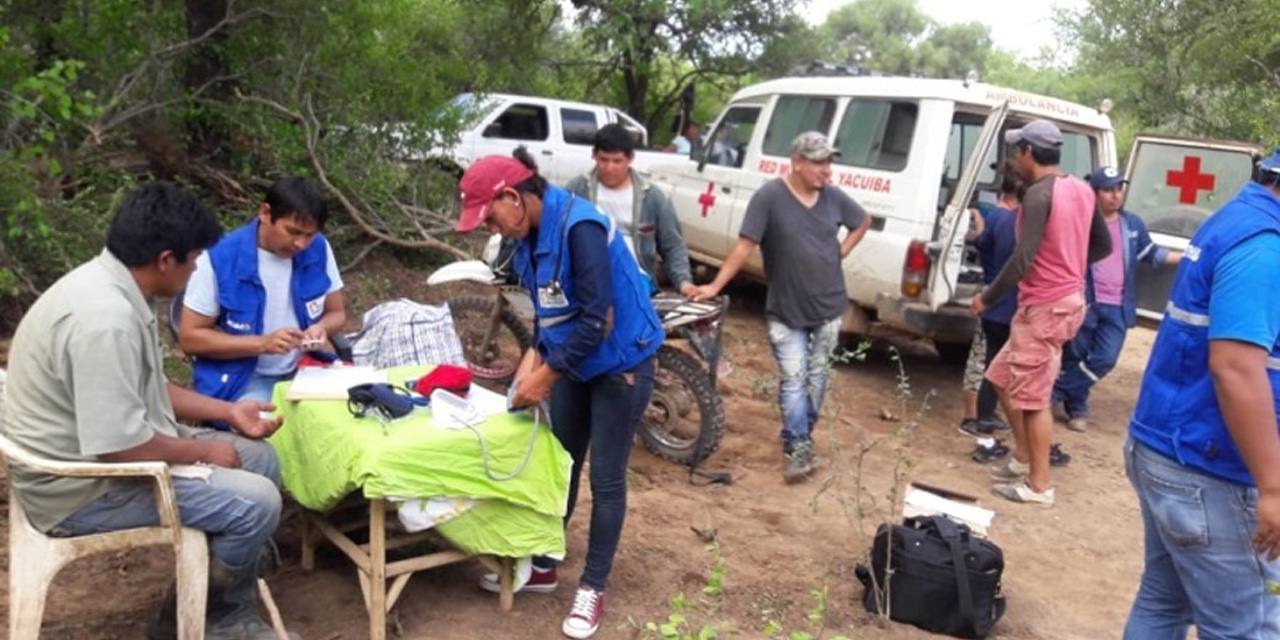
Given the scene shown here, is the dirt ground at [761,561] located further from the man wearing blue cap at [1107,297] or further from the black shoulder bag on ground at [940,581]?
the man wearing blue cap at [1107,297]

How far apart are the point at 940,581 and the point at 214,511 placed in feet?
7.94

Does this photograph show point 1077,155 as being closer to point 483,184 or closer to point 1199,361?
point 1199,361

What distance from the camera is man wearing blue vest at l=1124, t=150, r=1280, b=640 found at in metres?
2.34

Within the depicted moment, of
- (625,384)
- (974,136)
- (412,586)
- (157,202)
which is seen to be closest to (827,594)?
(625,384)

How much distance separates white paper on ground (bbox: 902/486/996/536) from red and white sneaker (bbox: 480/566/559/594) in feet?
4.67

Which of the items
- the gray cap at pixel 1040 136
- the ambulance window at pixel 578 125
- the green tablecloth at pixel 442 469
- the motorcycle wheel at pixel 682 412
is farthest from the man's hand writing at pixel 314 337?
the ambulance window at pixel 578 125

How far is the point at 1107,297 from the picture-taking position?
20.9 feet

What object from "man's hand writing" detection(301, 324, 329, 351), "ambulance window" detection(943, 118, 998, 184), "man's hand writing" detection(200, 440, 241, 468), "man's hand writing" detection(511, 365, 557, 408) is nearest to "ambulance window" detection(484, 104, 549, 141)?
"ambulance window" detection(943, 118, 998, 184)

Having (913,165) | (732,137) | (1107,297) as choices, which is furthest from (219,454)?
(732,137)

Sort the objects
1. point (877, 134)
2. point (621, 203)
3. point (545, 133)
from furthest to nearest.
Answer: point (545, 133) < point (877, 134) < point (621, 203)

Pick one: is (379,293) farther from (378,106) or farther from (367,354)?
(367,354)

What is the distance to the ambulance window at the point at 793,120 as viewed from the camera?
7.38 meters

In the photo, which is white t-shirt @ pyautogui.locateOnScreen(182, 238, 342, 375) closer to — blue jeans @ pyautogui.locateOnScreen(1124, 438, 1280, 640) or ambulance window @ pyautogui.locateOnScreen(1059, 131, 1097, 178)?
blue jeans @ pyautogui.locateOnScreen(1124, 438, 1280, 640)

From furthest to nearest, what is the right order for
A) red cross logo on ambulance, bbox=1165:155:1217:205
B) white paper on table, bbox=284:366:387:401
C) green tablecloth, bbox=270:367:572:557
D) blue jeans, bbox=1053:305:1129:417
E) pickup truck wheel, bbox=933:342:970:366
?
pickup truck wheel, bbox=933:342:970:366 → red cross logo on ambulance, bbox=1165:155:1217:205 → blue jeans, bbox=1053:305:1129:417 → white paper on table, bbox=284:366:387:401 → green tablecloth, bbox=270:367:572:557
